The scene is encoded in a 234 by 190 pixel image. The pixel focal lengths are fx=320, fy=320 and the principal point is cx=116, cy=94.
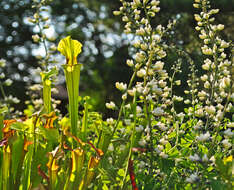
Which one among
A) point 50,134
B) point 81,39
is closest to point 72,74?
point 50,134

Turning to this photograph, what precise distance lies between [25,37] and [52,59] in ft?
41.4

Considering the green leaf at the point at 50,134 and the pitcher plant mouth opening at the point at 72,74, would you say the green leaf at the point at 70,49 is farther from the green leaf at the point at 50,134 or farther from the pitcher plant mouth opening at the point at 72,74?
the green leaf at the point at 50,134

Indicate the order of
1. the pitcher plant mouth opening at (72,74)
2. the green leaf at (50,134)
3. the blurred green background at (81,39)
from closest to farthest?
1. the green leaf at (50,134)
2. the pitcher plant mouth opening at (72,74)
3. the blurred green background at (81,39)

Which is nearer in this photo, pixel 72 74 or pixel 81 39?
pixel 72 74

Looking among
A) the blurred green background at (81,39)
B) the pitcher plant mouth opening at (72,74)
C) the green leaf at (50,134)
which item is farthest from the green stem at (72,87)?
the blurred green background at (81,39)

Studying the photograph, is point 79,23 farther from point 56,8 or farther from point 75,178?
point 75,178

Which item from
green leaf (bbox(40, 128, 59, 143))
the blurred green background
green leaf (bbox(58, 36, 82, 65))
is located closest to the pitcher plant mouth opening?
green leaf (bbox(58, 36, 82, 65))

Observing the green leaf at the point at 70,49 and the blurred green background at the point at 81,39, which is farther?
the blurred green background at the point at 81,39

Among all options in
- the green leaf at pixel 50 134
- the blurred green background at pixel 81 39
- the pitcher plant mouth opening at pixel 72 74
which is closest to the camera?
the green leaf at pixel 50 134

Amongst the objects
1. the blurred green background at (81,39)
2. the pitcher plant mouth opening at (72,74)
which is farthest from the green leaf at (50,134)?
the blurred green background at (81,39)

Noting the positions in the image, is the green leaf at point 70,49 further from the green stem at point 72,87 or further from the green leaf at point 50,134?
the green leaf at point 50,134

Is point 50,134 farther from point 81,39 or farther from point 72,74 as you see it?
point 81,39

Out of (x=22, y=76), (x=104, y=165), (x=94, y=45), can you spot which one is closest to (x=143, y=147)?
(x=104, y=165)

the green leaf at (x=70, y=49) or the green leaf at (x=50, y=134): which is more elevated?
the green leaf at (x=70, y=49)
